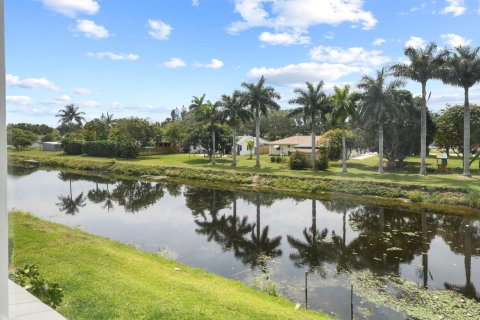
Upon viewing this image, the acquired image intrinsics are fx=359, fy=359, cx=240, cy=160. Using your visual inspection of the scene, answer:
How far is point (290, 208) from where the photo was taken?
15.9 metres

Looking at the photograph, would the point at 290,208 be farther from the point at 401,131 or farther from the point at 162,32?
the point at 401,131

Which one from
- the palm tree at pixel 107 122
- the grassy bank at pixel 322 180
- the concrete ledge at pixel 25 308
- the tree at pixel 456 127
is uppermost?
the palm tree at pixel 107 122

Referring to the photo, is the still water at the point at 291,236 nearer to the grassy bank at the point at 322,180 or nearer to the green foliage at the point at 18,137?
the green foliage at the point at 18,137

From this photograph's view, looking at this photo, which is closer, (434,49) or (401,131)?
(434,49)

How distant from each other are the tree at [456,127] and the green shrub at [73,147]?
30.0 meters

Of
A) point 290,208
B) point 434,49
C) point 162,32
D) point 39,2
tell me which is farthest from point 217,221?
point 434,49

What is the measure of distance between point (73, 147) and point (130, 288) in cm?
3128

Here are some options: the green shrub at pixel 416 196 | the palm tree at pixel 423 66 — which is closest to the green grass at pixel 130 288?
the green shrub at pixel 416 196

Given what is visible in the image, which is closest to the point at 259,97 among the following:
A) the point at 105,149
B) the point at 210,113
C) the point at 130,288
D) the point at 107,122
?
the point at 210,113

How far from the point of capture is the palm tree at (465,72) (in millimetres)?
20203

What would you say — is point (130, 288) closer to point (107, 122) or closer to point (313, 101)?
point (313, 101)

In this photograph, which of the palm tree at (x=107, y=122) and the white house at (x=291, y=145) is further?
the palm tree at (x=107, y=122)

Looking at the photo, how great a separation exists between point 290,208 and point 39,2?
1383cm

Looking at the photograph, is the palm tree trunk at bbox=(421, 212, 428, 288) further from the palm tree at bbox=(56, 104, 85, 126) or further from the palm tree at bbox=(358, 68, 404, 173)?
the palm tree at bbox=(56, 104, 85, 126)
